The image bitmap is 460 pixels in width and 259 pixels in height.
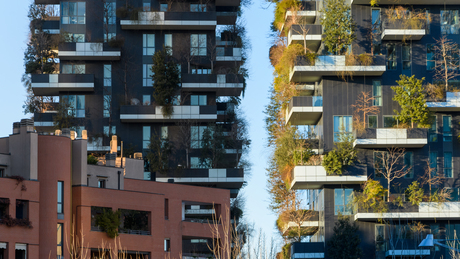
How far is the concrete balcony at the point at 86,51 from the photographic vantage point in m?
70.8

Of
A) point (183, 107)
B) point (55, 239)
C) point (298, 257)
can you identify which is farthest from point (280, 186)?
point (55, 239)

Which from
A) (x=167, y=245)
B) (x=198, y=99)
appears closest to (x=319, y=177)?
(x=167, y=245)

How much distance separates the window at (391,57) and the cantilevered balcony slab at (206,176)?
16484mm

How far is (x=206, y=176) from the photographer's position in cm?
6875

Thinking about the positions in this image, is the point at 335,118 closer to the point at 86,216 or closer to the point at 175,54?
the point at 175,54

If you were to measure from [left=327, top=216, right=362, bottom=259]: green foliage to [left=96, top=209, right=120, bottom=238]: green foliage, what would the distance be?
16.9 m

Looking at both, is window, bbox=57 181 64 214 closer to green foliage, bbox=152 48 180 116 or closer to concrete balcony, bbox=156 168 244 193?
concrete balcony, bbox=156 168 244 193

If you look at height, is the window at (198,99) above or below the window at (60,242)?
above

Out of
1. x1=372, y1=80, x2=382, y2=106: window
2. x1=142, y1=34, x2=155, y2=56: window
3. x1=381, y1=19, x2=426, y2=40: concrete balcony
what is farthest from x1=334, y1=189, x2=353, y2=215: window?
x1=142, y1=34, x2=155, y2=56: window

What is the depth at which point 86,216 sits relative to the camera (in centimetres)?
4966

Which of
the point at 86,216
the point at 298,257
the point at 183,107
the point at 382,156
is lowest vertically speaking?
the point at 298,257

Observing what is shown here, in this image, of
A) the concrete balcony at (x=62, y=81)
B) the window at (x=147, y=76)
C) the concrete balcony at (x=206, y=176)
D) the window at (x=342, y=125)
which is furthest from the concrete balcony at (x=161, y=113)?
the window at (x=342, y=125)

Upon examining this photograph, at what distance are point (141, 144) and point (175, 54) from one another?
931 cm

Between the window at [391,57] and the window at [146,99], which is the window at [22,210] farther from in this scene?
the window at [391,57]
